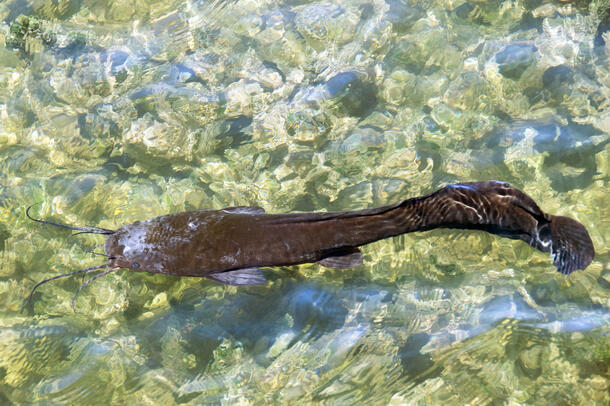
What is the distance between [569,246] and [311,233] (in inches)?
112

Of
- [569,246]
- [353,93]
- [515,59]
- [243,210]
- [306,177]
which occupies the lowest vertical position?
[569,246]

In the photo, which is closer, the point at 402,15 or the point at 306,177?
the point at 306,177

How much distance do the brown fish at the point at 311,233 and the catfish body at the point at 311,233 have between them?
1cm

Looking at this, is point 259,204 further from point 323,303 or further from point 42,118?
point 42,118

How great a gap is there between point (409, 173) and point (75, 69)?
5.36 metres

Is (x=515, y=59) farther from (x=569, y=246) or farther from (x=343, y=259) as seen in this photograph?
(x=343, y=259)

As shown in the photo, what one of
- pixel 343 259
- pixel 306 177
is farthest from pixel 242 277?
pixel 306 177

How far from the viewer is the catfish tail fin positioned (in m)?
4.92

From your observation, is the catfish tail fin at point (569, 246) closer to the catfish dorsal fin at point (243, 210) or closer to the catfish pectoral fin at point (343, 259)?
the catfish pectoral fin at point (343, 259)

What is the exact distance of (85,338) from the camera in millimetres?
5473

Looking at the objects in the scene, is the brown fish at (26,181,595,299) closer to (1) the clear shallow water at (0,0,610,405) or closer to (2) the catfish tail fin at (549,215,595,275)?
(2) the catfish tail fin at (549,215,595,275)

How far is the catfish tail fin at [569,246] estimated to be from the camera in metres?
4.92

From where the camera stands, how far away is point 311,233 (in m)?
4.69

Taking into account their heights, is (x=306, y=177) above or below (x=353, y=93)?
below
